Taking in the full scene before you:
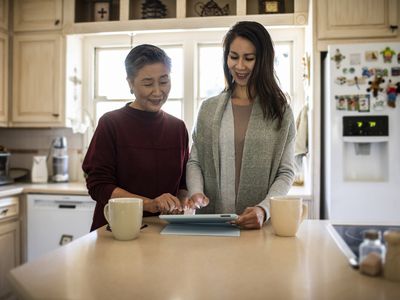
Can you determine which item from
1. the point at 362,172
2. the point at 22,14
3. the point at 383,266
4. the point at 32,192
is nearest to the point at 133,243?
the point at 383,266

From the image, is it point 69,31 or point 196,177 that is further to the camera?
point 69,31

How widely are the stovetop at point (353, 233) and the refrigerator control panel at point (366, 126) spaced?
127cm

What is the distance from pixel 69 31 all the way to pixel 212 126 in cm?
211

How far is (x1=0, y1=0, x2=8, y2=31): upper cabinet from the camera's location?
117 inches

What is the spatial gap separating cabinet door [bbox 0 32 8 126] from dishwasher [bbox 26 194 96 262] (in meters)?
0.72

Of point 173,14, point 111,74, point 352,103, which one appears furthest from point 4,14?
point 352,103

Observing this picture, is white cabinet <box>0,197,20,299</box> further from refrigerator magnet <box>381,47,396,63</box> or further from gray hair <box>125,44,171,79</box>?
refrigerator magnet <box>381,47,396,63</box>

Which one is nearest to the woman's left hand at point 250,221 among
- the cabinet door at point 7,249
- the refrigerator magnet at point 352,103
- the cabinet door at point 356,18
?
the refrigerator magnet at point 352,103

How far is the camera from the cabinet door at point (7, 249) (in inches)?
103

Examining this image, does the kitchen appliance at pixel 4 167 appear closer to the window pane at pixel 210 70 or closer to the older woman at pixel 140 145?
the window pane at pixel 210 70

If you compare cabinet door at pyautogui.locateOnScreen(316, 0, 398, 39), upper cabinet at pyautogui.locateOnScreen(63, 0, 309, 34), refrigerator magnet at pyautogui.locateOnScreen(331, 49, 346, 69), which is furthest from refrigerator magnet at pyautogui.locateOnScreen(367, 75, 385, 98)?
upper cabinet at pyautogui.locateOnScreen(63, 0, 309, 34)

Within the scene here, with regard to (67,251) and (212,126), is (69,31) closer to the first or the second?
(212,126)

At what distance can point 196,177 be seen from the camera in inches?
50.6

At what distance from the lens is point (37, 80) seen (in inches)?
119
